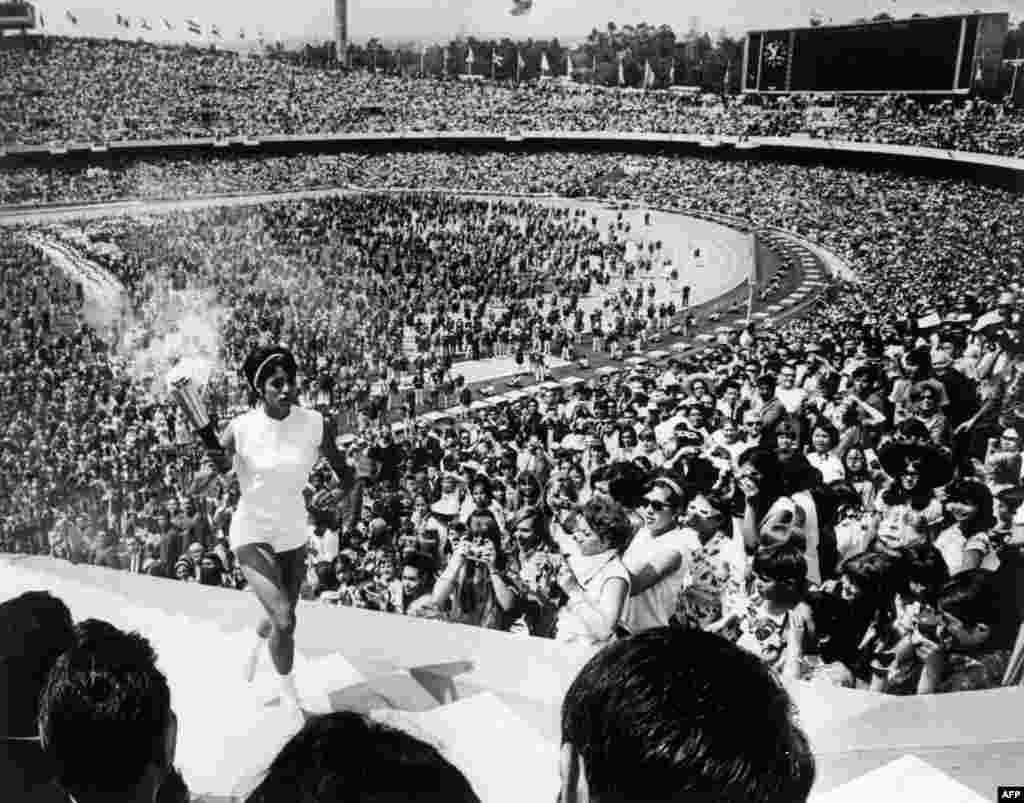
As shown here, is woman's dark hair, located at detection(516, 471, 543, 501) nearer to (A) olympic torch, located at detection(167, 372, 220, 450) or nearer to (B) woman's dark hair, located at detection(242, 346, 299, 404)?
(B) woman's dark hair, located at detection(242, 346, 299, 404)

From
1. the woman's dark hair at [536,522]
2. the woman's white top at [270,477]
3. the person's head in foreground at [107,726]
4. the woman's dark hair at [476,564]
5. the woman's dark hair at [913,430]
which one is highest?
the person's head in foreground at [107,726]

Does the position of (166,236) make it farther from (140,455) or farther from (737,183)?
(737,183)

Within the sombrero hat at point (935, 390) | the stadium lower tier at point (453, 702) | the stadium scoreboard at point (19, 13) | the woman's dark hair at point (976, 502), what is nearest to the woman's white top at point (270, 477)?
the stadium lower tier at point (453, 702)

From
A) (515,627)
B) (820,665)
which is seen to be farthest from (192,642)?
(820,665)

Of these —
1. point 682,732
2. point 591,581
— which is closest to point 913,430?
point 591,581

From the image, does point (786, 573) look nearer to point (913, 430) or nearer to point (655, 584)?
point (655, 584)

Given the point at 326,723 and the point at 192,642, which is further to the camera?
the point at 192,642

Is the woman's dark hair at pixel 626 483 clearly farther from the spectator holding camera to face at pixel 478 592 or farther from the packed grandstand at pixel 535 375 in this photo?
the spectator holding camera to face at pixel 478 592
